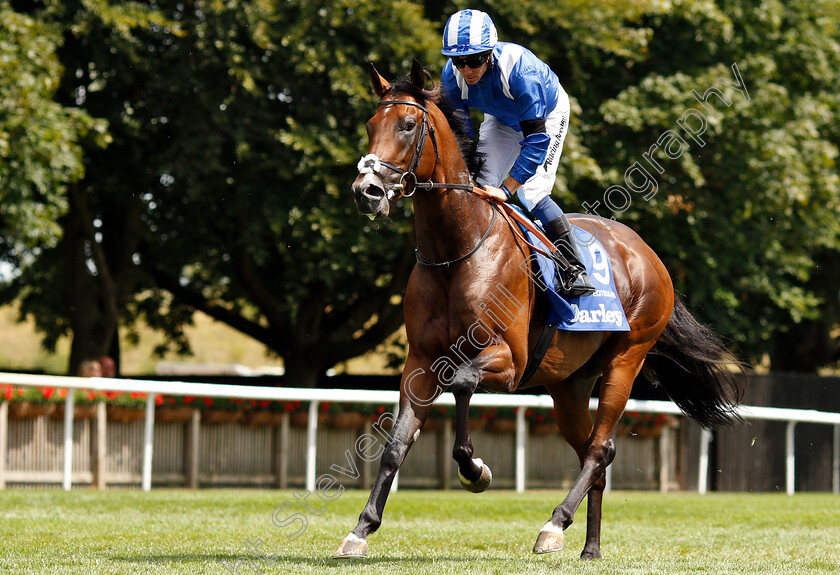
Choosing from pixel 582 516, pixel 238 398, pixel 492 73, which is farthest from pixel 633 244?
pixel 238 398

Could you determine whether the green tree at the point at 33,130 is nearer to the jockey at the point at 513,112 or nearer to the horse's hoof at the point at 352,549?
the jockey at the point at 513,112

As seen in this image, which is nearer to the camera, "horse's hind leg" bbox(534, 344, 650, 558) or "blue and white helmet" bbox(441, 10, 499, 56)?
"blue and white helmet" bbox(441, 10, 499, 56)

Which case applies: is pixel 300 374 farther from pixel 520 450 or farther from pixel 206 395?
pixel 206 395

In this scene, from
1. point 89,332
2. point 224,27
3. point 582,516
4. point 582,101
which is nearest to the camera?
point 582,516

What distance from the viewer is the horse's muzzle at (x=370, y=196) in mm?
4410

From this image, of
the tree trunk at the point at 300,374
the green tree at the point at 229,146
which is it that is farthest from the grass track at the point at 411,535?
the tree trunk at the point at 300,374

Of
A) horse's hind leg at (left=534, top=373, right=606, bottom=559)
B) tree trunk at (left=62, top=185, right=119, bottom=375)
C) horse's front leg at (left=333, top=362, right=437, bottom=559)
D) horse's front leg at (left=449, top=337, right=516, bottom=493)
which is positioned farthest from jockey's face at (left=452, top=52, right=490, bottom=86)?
tree trunk at (left=62, top=185, right=119, bottom=375)

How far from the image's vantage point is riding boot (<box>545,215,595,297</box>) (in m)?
5.62

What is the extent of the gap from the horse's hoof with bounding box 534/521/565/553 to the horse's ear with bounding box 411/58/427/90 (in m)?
2.22

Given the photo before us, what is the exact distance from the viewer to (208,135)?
13.4 meters

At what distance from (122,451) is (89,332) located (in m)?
5.48

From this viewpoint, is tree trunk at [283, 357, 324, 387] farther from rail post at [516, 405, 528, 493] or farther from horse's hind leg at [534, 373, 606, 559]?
horse's hind leg at [534, 373, 606, 559]

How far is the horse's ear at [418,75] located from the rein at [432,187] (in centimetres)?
14

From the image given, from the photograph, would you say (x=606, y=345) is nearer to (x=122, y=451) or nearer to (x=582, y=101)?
(x=122, y=451)
